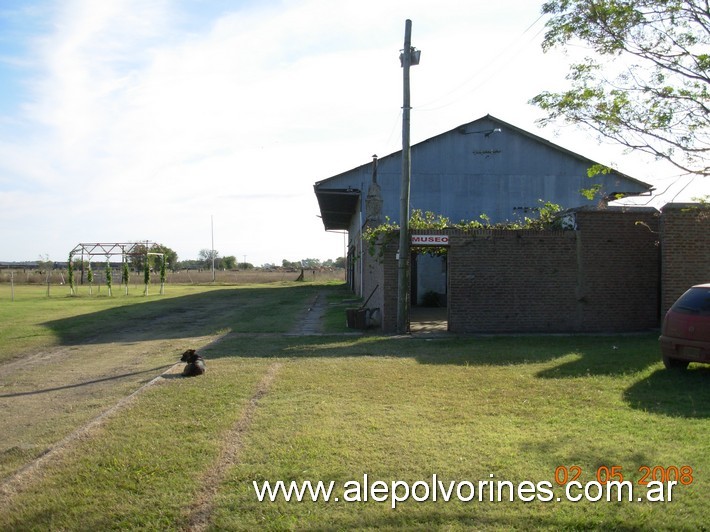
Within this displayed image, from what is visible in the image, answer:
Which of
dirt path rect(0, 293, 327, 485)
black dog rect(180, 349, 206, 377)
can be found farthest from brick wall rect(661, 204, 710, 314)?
black dog rect(180, 349, 206, 377)

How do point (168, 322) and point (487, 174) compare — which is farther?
point (487, 174)

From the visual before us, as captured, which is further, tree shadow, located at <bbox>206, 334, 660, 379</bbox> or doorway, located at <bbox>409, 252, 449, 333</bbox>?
doorway, located at <bbox>409, 252, 449, 333</bbox>

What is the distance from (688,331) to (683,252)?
17.5ft

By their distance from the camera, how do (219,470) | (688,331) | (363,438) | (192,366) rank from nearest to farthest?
(219,470), (363,438), (688,331), (192,366)

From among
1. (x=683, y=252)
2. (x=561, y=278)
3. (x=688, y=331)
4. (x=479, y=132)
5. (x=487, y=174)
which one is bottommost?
(x=688, y=331)

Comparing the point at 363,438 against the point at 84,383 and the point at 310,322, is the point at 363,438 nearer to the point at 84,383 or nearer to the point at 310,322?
the point at 84,383

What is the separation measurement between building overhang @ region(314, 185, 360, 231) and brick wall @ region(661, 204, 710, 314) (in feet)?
50.6

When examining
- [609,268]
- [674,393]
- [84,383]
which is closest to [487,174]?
[609,268]

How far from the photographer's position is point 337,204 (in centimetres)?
3322

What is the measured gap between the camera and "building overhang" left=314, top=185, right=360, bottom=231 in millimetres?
27406

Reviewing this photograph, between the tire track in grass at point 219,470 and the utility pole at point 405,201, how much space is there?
7.58 metres
